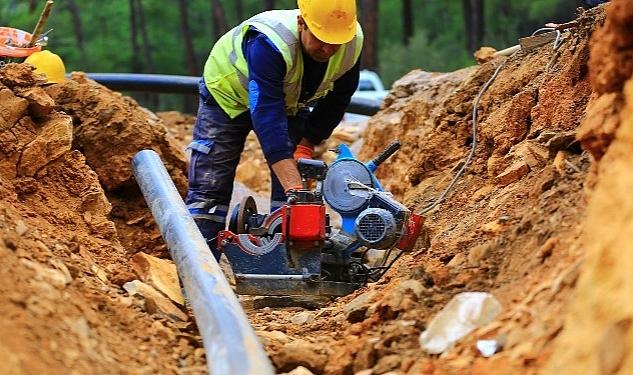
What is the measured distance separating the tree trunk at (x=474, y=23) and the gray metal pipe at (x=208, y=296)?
20.7 meters

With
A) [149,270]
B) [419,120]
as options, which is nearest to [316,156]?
[419,120]

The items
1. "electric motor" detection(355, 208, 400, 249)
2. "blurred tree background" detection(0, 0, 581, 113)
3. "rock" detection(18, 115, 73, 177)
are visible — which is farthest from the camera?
"blurred tree background" detection(0, 0, 581, 113)

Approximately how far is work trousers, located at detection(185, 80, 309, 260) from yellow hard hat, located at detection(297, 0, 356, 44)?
33.4 inches

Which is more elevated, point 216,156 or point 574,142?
point 574,142

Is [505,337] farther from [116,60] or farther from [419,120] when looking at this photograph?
[116,60]

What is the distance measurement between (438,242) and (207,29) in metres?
33.6

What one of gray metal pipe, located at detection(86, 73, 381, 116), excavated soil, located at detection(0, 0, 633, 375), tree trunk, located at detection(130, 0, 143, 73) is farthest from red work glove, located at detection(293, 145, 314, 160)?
tree trunk, located at detection(130, 0, 143, 73)

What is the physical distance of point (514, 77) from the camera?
546cm

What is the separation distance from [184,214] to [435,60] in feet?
68.2

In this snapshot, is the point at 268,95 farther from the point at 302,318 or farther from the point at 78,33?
the point at 78,33

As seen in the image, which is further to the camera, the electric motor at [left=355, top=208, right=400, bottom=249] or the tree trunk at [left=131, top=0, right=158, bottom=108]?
the tree trunk at [left=131, top=0, right=158, bottom=108]

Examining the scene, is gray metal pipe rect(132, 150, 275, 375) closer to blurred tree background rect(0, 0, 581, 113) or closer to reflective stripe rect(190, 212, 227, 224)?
reflective stripe rect(190, 212, 227, 224)

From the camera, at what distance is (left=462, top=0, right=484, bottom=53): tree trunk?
78.7ft

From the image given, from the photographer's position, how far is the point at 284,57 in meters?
4.71
